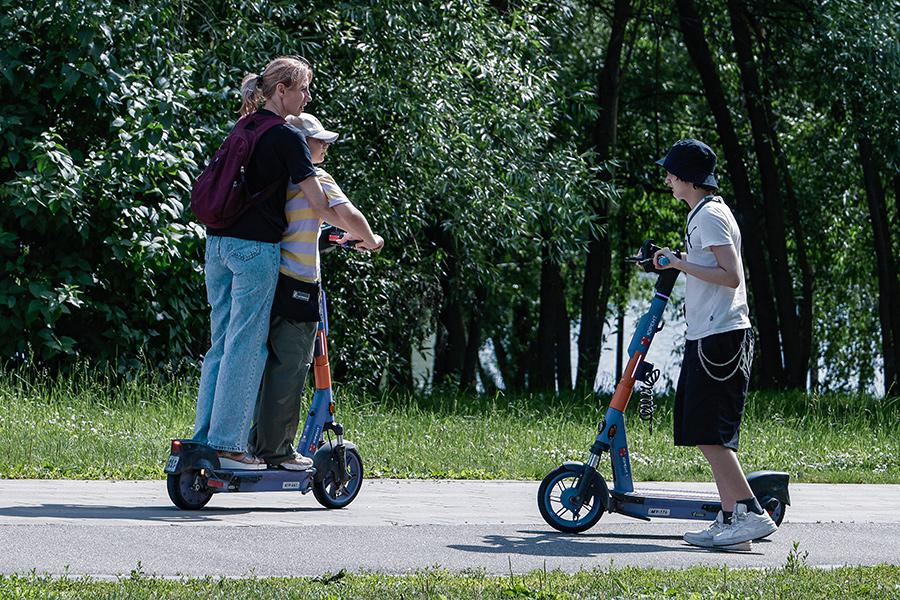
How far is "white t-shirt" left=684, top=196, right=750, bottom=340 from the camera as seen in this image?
597cm

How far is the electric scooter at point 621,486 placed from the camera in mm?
6207

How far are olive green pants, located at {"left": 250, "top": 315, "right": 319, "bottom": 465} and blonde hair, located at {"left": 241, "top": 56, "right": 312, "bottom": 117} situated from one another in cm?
104

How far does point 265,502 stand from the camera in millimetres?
6875

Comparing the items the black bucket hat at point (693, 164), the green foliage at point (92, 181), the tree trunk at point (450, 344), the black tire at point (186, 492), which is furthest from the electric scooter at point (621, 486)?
the tree trunk at point (450, 344)

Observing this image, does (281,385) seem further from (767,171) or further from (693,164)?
(767,171)

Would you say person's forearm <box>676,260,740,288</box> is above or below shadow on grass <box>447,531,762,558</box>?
above

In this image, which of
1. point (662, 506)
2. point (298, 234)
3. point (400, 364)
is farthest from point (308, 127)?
point (400, 364)

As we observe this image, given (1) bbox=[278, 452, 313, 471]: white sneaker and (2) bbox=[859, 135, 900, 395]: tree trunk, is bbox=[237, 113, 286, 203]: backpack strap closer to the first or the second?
(1) bbox=[278, 452, 313, 471]: white sneaker

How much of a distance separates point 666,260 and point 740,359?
0.55m

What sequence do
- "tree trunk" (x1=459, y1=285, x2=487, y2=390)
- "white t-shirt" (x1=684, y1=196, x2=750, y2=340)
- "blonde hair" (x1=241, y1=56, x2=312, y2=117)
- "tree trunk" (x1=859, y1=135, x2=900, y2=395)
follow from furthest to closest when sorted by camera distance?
"tree trunk" (x1=459, y1=285, x2=487, y2=390) → "tree trunk" (x1=859, y1=135, x2=900, y2=395) → "blonde hair" (x1=241, y1=56, x2=312, y2=117) → "white t-shirt" (x1=684, y1=196, x2=750, y2=340)

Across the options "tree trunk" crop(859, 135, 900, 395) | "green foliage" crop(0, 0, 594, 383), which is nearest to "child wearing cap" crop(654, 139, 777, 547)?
"green foliage" crop(0, 0, 594, 383)

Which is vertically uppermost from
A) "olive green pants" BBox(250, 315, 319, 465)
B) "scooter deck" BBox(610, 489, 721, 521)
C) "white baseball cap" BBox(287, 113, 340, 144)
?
"white baseball cap" BBox(287, 113, 340, 144)

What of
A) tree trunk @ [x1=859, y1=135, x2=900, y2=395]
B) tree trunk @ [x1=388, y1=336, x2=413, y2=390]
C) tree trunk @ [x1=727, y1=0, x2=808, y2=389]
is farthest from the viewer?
tree trunk @ [x1=727, y1=0, x2=808, y2=389]

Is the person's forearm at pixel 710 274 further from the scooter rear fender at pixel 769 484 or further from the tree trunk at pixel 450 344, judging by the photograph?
the tree trunk at pixel 450 344
